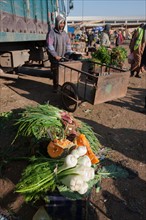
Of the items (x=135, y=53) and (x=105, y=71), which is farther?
(x=135, y=53)

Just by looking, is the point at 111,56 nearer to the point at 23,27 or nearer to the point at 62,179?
the point at 23,27

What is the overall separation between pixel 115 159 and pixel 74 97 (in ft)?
6.04

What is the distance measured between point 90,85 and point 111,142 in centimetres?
140

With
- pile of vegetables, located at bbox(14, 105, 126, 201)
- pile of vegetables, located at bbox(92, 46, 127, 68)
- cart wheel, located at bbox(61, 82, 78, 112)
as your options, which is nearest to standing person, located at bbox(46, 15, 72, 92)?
cart wheel, located at bbox(61, 82, 78, 112)

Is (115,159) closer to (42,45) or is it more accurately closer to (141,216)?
(141,216)

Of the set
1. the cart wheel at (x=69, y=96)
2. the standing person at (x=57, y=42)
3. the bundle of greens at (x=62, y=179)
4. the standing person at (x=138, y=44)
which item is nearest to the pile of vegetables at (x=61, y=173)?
the bundle of greens at (x=62, y=179)

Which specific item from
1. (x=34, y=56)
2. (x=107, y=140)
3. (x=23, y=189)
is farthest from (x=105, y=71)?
(x=23, y=189)

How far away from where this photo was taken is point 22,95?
243 inches

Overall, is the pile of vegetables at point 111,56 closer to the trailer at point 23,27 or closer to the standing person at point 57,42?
the standing person at point 57,42

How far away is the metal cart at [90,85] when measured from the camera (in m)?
4.25

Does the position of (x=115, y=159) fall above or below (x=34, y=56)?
below

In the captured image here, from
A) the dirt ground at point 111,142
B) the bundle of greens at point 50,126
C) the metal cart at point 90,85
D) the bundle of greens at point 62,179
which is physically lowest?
the dirt ground at point 111,142

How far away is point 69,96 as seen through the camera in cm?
486

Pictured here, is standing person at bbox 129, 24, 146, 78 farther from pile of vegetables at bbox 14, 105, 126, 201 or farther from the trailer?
pile of vegetables at bbox 14, 105, 126, 201
